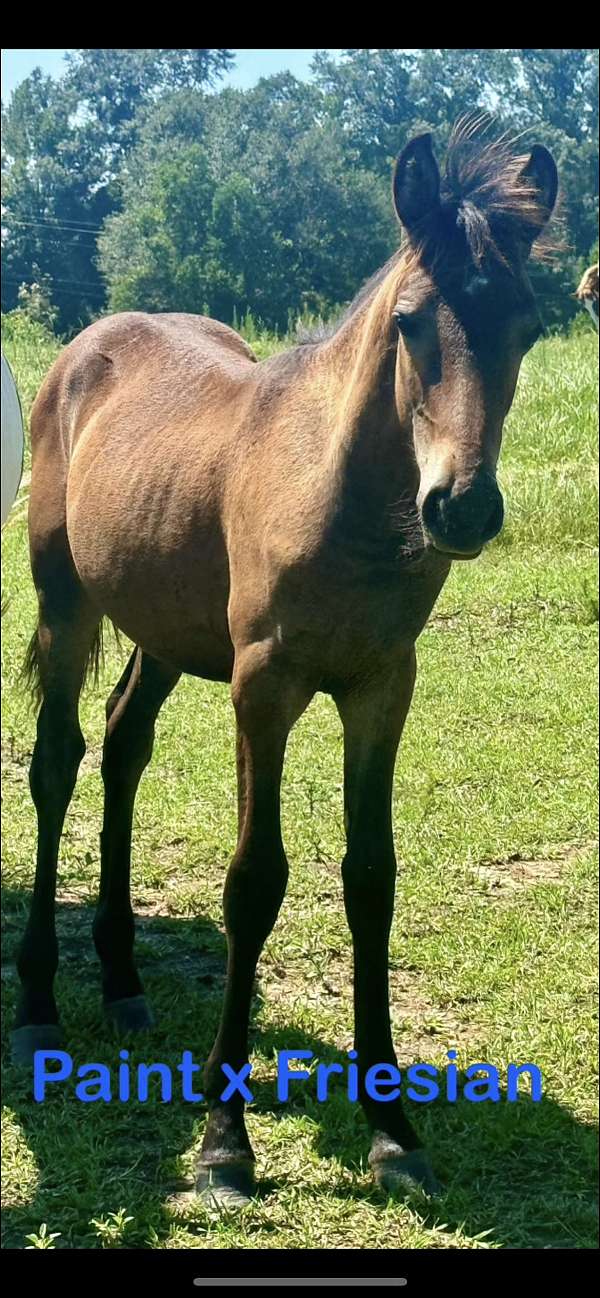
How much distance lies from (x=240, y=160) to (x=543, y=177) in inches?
29.9

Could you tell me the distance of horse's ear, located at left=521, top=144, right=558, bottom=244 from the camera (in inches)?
94.6

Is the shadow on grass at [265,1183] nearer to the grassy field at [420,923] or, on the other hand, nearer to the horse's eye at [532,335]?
the grassy field at [420,923]

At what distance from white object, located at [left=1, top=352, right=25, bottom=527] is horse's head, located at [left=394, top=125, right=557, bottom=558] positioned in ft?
3.71

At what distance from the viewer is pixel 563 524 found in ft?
14.2

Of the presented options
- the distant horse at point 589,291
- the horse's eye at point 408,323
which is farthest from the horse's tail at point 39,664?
the horse's eye at point 408,323

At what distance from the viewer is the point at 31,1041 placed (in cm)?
361

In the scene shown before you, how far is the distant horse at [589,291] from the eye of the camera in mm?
3014

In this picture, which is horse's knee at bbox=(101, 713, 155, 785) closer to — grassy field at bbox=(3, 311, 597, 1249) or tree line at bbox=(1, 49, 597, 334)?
grassy field at bbox=(3, 311, 597, 1249)


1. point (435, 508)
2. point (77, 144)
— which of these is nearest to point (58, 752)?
point (77, 144)

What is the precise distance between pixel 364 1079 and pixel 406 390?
1.47 metres

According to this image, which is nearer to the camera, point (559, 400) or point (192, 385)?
point (192, 385)

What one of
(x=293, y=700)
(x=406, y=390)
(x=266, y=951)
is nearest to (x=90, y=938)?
(x=266, y=951)

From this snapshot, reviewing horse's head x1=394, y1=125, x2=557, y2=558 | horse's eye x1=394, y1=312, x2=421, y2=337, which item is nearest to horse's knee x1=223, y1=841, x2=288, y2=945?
horse's head x1=394, y1=125, x2=557, y2=558

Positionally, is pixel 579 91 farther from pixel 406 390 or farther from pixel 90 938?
pixel 90 938
